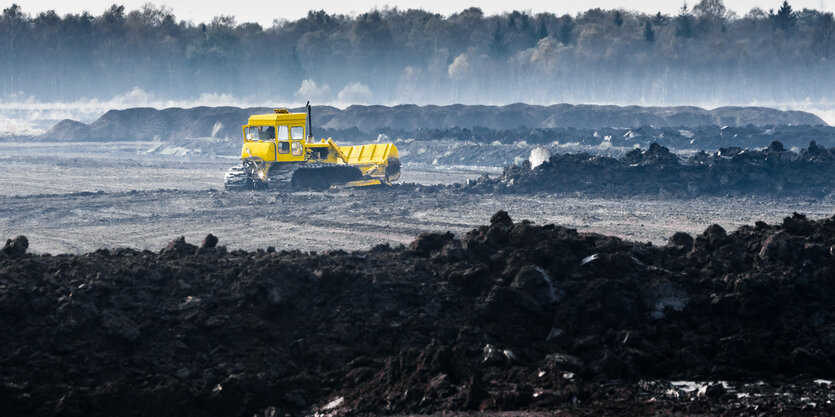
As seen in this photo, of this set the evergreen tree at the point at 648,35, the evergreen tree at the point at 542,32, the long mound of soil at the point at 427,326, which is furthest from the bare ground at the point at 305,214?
the evergreen tree at the point at 542,32

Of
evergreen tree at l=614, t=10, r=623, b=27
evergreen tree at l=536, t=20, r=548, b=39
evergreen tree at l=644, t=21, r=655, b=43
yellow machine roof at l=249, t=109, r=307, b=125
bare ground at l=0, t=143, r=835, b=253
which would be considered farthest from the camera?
evergreen tree at l=614, t=10, r=623, b=27

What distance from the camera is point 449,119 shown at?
63719 millimetres

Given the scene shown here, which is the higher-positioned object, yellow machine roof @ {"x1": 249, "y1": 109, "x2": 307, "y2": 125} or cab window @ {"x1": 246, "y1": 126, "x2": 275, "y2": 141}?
yellow machine roof @ {"x1": 249, "y1": 109, "x2": 307, "y2": 125}

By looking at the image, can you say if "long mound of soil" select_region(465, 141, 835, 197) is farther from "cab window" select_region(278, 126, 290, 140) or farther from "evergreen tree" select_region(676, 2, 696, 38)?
"evergreen tree" select_region(676, 2, 696, 38)

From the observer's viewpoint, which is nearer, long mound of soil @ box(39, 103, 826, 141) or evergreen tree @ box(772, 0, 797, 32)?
long mound of soil @ box(39, 103, 826, 141)

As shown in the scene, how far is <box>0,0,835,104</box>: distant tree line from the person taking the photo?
9125 centimetres

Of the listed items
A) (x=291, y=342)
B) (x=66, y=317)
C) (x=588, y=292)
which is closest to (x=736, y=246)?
(x=588, y=292)

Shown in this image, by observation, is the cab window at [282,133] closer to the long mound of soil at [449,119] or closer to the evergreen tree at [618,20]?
the long mound of soil at [449,119]

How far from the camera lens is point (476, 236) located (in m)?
12.9

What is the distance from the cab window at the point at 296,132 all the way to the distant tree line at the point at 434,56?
68.4m

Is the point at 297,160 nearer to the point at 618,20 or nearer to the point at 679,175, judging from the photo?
the point at 679,175

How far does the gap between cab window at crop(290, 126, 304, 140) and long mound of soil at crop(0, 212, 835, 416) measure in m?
15.2

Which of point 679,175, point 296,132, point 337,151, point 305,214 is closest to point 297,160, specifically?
point 296,132

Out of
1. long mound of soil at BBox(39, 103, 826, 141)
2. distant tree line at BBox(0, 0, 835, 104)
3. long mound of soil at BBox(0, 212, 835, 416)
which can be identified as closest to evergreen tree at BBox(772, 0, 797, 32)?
distant tree line at BBox(0, 0, 835, 104)
